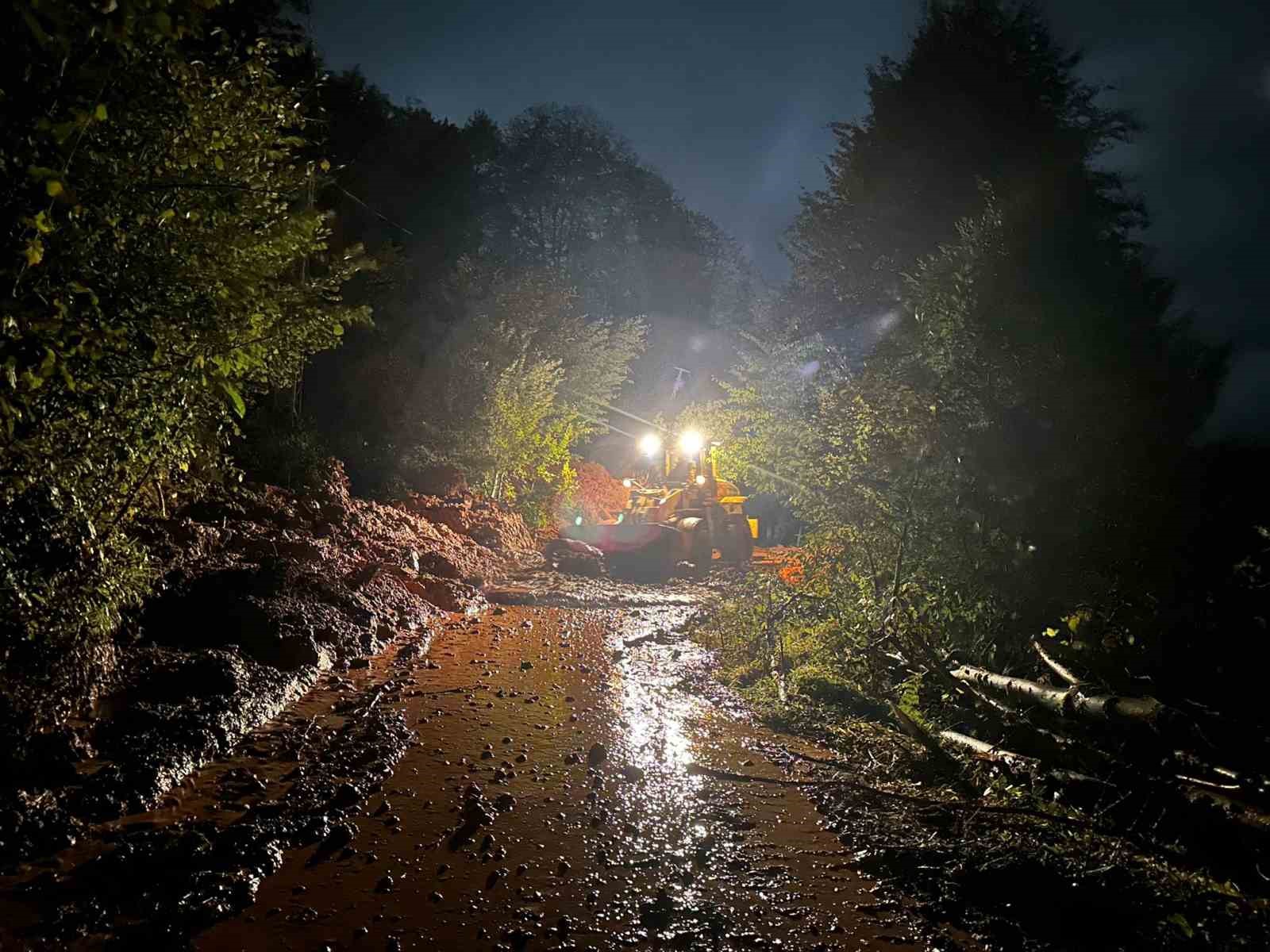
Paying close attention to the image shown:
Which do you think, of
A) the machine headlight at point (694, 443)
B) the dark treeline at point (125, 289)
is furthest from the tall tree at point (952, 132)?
the dark treeline at point (125, 289)

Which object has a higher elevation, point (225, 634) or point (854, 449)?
point (854, 449)

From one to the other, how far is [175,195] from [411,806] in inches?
158

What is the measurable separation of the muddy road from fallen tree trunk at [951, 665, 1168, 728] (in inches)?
58.8

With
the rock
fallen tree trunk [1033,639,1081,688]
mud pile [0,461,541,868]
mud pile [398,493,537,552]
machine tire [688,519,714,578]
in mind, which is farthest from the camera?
machine tire [688,519,714,578]

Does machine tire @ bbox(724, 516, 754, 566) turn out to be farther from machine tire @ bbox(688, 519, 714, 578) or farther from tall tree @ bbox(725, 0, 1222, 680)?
tall tree @ bbox(725, 0, 1222, 680)

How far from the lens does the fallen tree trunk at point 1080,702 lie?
348cm

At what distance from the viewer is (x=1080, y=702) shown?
3.95 meters

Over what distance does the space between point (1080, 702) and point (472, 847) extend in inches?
142

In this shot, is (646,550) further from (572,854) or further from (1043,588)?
(572,854)

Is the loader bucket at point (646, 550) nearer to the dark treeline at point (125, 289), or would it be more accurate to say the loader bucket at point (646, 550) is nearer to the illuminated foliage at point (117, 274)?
the dark treeline at point (125, 289)

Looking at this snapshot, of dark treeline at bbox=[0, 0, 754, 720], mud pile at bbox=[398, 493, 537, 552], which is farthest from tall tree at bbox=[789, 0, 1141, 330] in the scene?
dark treeline at bbox=[0, 0, 754, 720]

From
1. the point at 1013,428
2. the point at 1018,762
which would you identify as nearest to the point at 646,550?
the point at 1013,428

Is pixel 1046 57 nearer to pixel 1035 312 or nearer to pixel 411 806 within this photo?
pixel 1035 312

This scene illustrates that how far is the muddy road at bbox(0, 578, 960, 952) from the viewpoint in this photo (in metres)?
2.99
